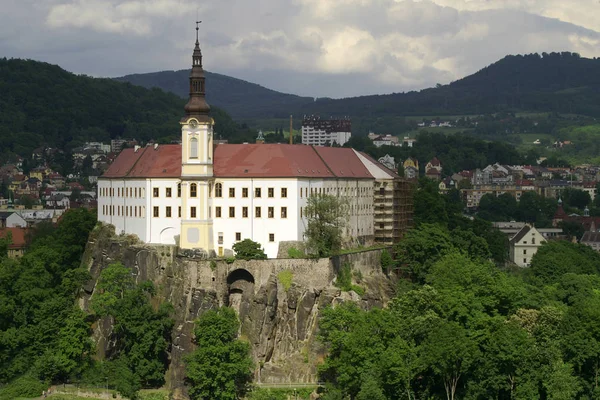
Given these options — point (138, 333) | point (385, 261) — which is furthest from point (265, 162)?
point (138, 333)

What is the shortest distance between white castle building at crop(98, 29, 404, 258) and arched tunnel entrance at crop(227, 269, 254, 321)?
11.3ft

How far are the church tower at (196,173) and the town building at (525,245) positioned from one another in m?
69.7

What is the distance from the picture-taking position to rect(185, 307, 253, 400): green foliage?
10338 cm

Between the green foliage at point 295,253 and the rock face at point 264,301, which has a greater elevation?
the green foliage at point 295,253

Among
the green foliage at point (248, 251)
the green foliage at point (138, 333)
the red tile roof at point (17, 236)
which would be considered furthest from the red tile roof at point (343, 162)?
the red tile roof at point (17, 236)

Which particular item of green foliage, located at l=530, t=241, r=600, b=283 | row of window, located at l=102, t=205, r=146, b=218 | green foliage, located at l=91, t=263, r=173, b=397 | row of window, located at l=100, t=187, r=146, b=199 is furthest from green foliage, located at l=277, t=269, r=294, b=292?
green foliage, located at l=530, t=241, r=600, b=283

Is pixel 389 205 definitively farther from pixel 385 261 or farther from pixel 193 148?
pixel 193 148

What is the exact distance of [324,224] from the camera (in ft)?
374

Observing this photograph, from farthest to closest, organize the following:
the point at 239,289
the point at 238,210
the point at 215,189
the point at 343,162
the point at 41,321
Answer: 1. the point at 343,162
2. the point at 215,189
3. the point at 238,210
4. the point at 41,321
5. the point at 239,289

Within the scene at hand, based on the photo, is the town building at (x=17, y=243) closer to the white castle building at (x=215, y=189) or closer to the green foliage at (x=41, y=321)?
the green foliage at (x=41, y=321)

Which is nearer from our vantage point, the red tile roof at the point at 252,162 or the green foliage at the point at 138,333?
the green foliage at the point at 138,333

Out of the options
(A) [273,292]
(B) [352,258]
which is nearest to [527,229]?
(B) [352,258]

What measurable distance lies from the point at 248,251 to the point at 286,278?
3.86m

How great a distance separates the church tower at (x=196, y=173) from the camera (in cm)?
11381
